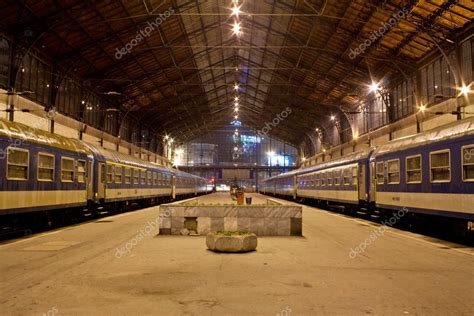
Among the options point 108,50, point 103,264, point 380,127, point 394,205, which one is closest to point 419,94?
point 380,127

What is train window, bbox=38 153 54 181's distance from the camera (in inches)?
636

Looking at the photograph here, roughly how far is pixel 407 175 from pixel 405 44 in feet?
50.9

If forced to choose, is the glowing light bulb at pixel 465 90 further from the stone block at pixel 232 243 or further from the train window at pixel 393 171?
the stone block at pixel 232 243

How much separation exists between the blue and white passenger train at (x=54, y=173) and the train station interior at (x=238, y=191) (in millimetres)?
88

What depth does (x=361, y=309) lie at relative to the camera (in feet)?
20.5

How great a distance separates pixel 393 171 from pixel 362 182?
4.68 m

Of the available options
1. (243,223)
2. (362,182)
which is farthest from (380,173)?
(243,223)

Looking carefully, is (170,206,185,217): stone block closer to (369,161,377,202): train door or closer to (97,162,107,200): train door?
(97,162,107,200): train door

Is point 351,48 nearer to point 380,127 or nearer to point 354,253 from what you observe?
point 380,127

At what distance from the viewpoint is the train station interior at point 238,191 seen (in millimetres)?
7453

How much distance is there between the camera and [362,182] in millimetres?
23203

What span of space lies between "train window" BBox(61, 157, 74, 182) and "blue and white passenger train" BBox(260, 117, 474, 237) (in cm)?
1315

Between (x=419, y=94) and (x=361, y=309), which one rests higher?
(x=419, y=94)

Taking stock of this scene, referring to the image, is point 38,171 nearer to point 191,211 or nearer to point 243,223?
point 191,211
